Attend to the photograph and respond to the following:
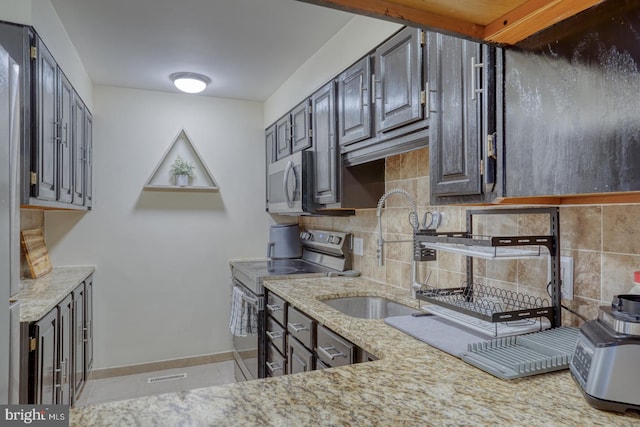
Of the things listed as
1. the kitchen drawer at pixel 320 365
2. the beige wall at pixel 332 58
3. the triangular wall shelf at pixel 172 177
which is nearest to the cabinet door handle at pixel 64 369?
the kitchen drawer at pixel 320 365

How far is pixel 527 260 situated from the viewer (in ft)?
4.74

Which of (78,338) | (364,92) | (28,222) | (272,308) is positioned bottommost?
(78,338)

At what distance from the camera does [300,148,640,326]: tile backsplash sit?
1.15 metres

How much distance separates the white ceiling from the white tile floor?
8.06 feet

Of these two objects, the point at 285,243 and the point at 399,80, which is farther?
the point at 285,243

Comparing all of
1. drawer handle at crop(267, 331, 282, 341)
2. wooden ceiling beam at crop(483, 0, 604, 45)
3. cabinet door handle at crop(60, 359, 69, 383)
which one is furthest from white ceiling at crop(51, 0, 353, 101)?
cabinet door handle at crop(60, 359, 69, 383)

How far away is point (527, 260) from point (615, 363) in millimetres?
666

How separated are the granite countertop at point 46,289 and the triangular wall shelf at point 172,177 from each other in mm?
897

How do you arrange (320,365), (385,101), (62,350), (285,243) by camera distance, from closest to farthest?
(320,365) < (385,101) < (62,350) < (285,243)

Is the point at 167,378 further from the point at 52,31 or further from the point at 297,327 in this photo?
the point at 52,31

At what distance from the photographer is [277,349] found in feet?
7.67

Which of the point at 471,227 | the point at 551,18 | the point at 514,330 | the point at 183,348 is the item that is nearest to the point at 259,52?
the point at 471,227

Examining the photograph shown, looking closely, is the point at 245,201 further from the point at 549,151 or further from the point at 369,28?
the point at 549,151

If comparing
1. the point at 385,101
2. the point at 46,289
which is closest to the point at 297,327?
the point at 385,101
